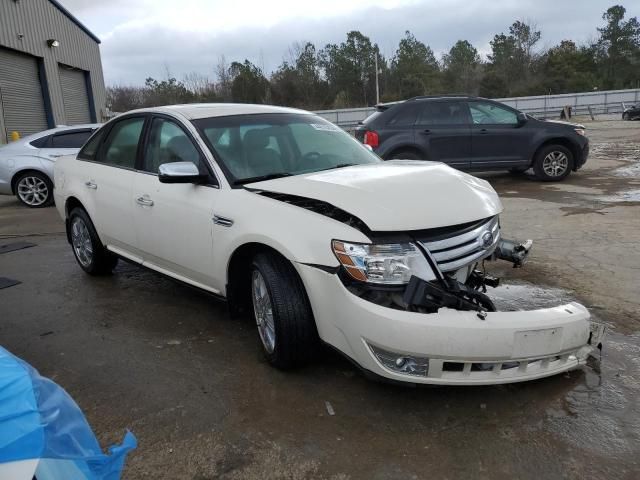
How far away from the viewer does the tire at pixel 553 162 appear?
9992 millimetres

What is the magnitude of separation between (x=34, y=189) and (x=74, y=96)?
12.6 metres

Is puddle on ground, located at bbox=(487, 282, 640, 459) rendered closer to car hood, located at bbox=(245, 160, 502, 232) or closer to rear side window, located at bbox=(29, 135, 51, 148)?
car hood, located at bbox=(245, 160, 502, 232)

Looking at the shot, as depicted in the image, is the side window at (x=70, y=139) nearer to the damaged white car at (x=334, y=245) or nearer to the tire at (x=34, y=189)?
the tire at (x=34, y=189)

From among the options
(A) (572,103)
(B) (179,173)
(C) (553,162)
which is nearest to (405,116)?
(C) (553,162)

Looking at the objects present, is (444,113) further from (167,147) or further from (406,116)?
(167,147)

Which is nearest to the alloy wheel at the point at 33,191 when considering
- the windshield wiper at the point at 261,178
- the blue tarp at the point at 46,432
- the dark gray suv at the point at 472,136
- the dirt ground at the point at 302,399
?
the dirt ground at the point at 302,399

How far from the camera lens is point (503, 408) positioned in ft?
9.31

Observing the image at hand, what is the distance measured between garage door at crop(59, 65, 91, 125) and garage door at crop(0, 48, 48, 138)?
191cm

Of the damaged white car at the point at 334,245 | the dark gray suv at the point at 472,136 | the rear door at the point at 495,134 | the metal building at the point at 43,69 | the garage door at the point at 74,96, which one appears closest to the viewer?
the damaged white car at the point at 334,245

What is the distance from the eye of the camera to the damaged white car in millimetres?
2619

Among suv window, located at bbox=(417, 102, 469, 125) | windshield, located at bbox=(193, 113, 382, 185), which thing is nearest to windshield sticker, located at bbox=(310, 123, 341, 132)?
windshield, located at bbox=(193, 113, 382, 185)

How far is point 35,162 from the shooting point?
33.6 ft

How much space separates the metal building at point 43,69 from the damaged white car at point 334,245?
1458cm

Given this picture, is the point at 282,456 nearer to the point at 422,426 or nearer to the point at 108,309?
the point at 422,426
